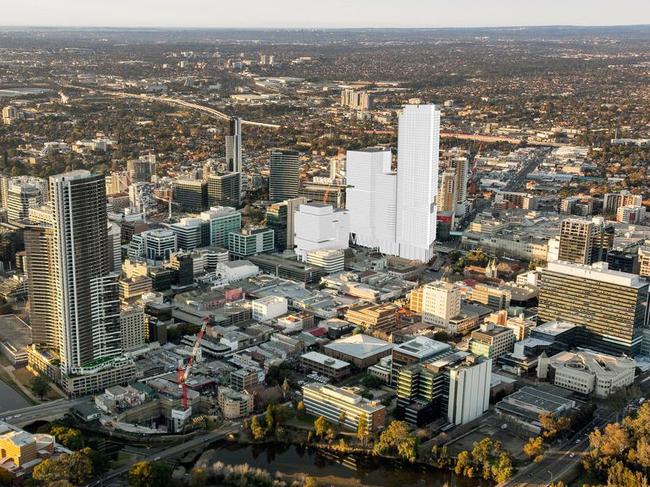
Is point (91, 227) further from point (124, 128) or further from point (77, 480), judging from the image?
point (124, 128)

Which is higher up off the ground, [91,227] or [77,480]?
[91,227]

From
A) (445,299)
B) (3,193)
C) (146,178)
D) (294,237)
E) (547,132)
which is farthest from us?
(547,132)

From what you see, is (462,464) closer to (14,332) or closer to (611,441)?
(611,441)

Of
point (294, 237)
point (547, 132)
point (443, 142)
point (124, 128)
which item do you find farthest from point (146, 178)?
point (547, 132)

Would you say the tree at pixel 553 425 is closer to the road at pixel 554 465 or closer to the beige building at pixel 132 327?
the road at pixel 554 465

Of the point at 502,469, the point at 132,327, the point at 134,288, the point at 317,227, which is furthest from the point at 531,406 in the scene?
the point at 317,227

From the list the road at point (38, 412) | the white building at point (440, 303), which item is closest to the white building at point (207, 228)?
the white building at point (440, 303)
